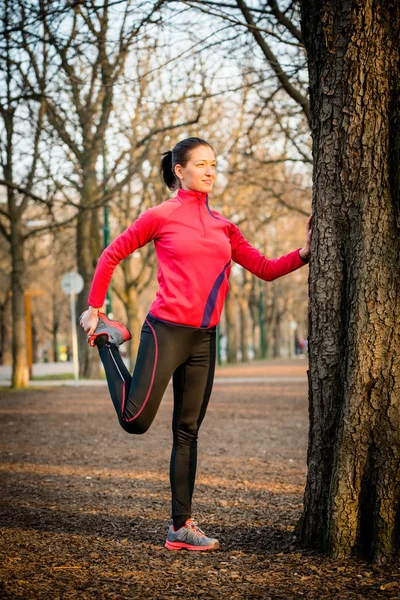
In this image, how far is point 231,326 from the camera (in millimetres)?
40906

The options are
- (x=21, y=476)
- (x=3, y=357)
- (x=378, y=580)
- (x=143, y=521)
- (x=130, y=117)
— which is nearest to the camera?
(x=378, y=580)

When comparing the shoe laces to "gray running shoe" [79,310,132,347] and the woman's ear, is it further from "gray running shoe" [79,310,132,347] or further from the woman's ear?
A: the woman's ear

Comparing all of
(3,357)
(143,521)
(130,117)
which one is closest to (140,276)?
(130,117)

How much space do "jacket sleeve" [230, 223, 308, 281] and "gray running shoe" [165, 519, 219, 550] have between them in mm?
1372

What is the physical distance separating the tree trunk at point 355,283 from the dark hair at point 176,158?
63 cm

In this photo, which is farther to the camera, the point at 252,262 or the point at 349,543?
the point at 252,262

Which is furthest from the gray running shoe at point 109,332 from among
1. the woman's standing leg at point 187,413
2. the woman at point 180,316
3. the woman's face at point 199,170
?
the woman's face at point 199,170

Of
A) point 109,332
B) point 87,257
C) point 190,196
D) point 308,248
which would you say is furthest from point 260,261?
point 87,257

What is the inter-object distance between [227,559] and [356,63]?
98.0 inches

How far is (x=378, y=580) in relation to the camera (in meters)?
3.60

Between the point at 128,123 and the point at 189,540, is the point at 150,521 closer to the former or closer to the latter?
the point at 189,540

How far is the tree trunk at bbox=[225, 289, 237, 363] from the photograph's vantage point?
3978 centimetres

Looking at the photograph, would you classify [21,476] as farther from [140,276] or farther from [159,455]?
[140,276]

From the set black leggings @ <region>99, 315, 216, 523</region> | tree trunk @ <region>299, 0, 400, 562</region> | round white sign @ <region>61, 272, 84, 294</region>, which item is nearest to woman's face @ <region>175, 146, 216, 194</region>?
tree trunk @ <region>299, 0, 400, 562</region>
